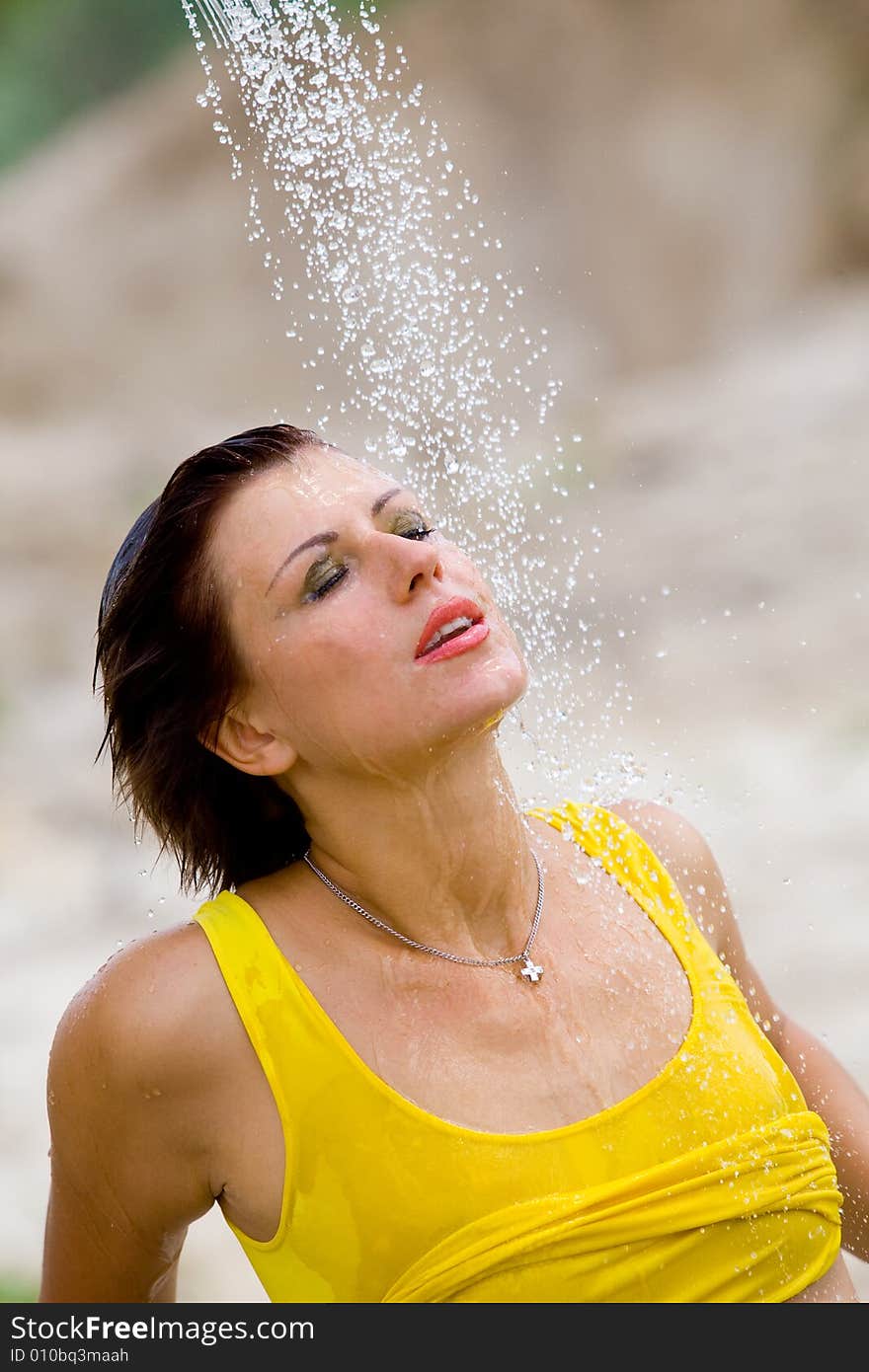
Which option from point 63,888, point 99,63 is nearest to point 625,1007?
point 63,888

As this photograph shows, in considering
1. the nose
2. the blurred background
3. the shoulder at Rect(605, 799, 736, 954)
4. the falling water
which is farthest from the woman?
the falling water

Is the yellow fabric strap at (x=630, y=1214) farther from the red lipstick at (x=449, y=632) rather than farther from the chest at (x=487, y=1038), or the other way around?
the red lipstick at (x=449, y=632)

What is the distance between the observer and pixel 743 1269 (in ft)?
5.44

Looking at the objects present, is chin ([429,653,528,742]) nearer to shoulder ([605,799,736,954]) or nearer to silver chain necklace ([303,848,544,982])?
silver chain necklace ([303,848,544,982])

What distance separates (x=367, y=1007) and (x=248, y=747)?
0.99 feet

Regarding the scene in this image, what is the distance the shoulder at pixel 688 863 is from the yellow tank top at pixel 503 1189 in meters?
0.29

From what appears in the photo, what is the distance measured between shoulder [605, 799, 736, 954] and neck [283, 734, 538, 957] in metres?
0.28

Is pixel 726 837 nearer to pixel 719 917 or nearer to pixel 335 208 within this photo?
pixel 335 208

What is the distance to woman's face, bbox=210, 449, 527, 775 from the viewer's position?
159 cm

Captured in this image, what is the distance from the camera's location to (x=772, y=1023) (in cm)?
202

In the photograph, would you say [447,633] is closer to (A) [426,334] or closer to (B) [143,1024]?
(B) [143,1024]

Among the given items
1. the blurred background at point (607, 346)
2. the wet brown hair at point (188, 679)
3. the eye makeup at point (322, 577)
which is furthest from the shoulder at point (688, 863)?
the blurred background at point (607, 346)

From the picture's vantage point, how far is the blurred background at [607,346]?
17.6 feet

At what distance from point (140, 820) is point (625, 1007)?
612 mm
